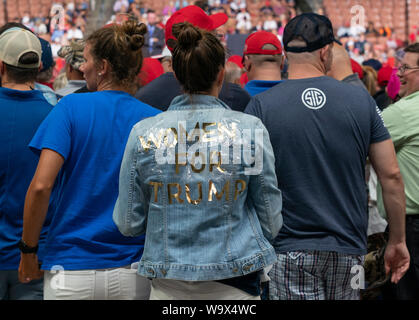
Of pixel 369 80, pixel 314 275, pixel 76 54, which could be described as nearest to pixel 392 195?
pixel 314 275

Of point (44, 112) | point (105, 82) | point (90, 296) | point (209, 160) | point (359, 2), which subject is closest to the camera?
point (209, 160)

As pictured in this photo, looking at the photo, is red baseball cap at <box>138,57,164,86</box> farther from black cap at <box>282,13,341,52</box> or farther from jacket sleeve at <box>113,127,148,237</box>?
jacket sleeve at <box>113,127,148,237</box>

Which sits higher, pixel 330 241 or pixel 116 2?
pixel 116 2

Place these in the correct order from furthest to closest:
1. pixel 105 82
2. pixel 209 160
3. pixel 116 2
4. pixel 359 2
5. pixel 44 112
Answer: pixel 359 2 < pixel 116 2 < pixel 44 112 < pixel 105 82 < pixel 209 160

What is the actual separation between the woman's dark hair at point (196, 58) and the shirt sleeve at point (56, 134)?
50 cm

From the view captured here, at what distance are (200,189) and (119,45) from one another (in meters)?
0.76

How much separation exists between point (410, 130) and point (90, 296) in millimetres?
1949

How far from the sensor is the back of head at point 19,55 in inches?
99.2

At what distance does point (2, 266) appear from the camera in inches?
93.7

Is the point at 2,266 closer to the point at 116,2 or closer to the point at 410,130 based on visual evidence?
the point at 410,130

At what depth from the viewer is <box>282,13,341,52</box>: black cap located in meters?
2.51

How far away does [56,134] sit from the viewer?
6.81ft
